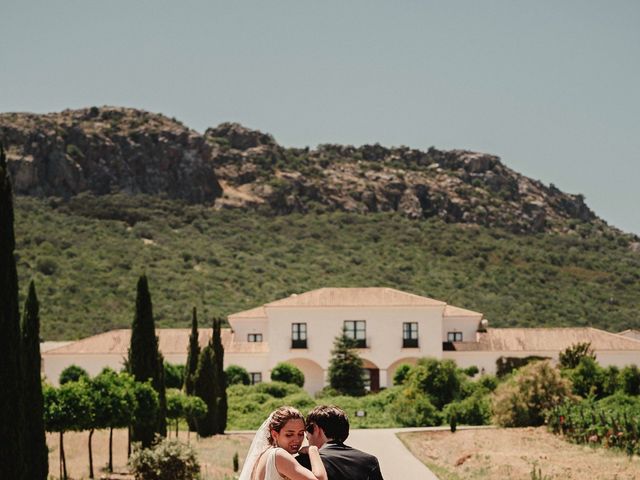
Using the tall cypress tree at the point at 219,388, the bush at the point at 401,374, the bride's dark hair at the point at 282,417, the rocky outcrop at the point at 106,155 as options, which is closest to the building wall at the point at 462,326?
the bush at the point at 401,374

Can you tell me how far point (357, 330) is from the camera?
43.5m

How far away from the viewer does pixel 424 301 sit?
43.5 meters

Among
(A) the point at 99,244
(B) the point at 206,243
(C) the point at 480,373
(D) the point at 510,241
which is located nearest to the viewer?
(C) the point at 480,373

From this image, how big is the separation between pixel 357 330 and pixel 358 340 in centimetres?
51

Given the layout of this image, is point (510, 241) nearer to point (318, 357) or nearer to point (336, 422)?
point (318, 357)

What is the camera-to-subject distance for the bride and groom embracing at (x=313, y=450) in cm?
530

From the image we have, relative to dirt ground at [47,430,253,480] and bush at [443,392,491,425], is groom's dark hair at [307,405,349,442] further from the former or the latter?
bush at [443,392,491,425]

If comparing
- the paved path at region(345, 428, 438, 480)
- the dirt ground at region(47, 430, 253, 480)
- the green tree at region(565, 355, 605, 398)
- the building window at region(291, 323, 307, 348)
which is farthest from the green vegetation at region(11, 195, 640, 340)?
the paved path at region(345, 428, 438, 480)

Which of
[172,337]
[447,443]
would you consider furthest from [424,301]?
[447,443]

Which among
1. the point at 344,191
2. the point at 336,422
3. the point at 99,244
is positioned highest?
the point at 344,191

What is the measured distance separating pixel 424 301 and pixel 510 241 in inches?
1493

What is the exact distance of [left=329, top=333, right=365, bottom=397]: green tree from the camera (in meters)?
39.2

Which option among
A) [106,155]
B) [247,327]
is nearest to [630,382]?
[247,327]

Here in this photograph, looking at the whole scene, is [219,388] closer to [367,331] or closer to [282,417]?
[367,331]
